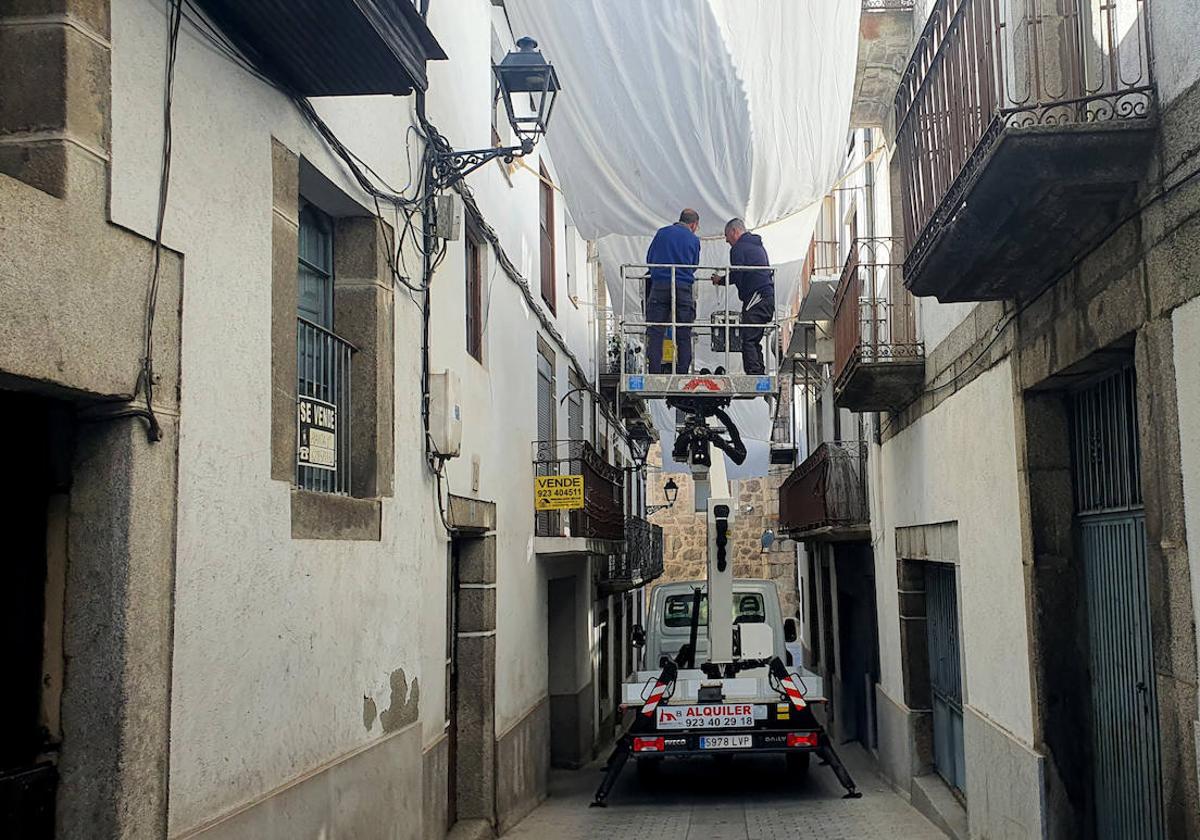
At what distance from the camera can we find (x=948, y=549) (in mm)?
9250

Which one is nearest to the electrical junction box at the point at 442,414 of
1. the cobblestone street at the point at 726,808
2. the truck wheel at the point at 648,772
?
the cobblestone street at the point at 726,808

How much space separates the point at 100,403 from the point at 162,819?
1.34 meters

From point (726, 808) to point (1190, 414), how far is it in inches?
318

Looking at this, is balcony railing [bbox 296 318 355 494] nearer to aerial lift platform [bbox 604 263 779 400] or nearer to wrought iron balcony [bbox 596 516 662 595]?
aerial lift platform [bbox 604 263 779 400]

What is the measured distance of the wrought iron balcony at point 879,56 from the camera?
1024 cm

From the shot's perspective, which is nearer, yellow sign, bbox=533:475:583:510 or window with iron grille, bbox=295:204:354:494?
window with iron grille, bbox=295:204:354:494

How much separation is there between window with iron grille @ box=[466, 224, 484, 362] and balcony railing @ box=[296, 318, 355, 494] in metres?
3.12

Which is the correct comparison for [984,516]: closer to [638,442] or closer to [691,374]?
[691,374]

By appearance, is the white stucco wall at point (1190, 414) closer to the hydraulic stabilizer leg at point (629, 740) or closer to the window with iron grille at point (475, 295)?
the window with iron grille at point (475, 295)

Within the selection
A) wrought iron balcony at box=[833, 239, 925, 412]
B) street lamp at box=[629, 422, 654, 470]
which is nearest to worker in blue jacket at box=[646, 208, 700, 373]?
wrought iron balcony at box=[833, 239, 925, 412]

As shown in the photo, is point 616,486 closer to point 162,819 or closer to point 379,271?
point 379,271

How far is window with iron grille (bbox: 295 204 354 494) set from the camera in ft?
19.2

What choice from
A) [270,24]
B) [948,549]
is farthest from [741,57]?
[270,24]

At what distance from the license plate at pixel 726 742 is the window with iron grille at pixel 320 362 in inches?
248
